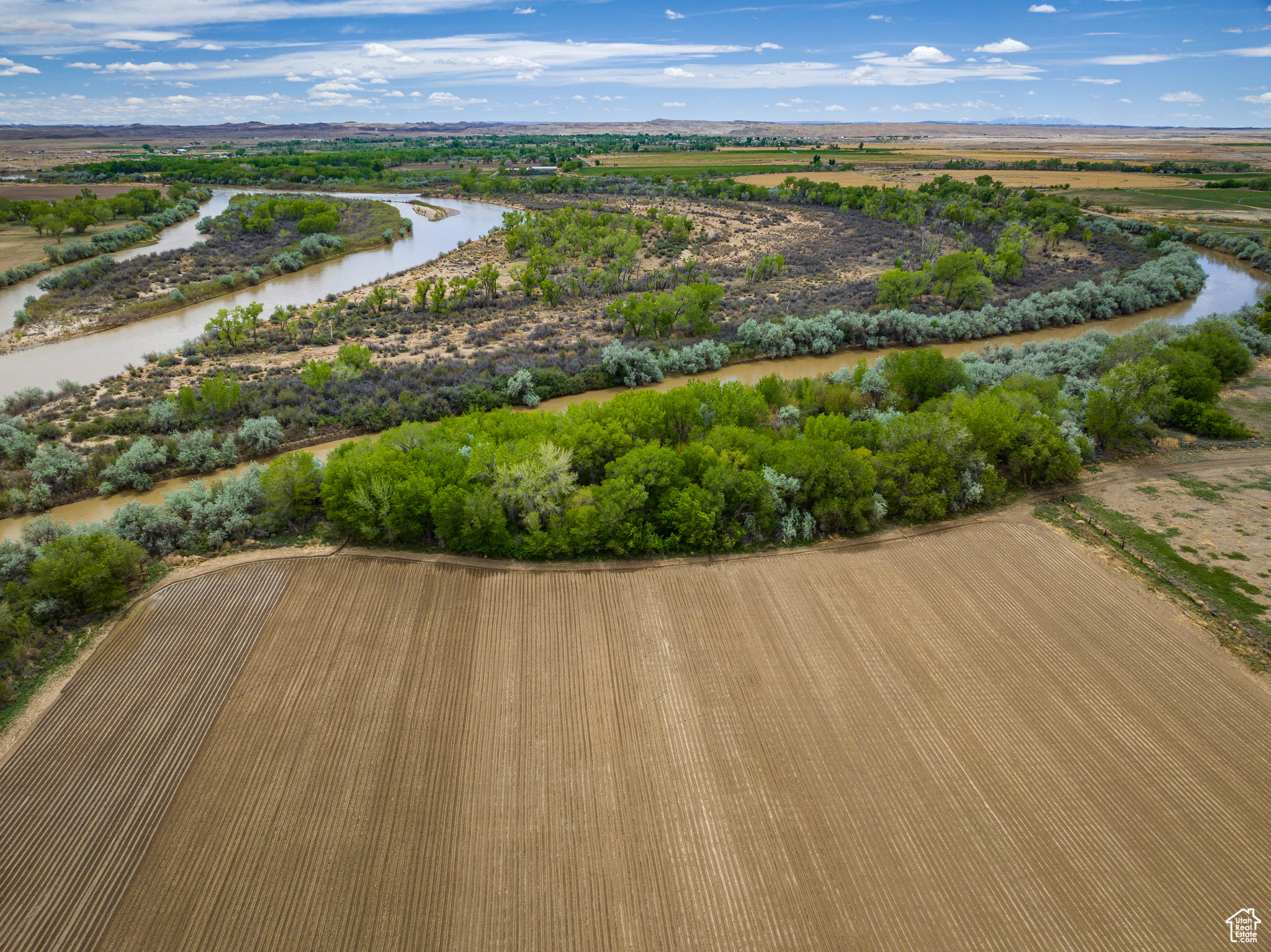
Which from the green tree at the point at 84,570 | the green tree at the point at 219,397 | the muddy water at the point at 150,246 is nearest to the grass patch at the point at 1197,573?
the green tree at the point at 84,570

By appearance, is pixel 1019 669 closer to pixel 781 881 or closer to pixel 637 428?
pixel 781 881

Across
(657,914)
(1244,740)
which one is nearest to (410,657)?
(657,914)

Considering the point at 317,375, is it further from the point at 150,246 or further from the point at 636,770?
the point at 150,246

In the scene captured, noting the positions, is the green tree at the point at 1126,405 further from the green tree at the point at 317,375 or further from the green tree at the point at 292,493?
the green tree at the point at 317,375

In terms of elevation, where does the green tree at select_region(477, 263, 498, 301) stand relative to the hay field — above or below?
above

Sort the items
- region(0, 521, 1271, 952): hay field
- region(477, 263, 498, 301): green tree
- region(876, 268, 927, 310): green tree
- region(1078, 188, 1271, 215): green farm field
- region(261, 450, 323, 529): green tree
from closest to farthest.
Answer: region(0, 521, 1271, 952): hay field → region(261, 450, 323, 529): green tree → region(876, 268, 927, 310): green tree → region(477, 263, 498, 301): green tree → region(1078, 188, 1271, 215): green farm field

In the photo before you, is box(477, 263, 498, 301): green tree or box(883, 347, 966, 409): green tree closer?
box(883, 347, 966, 409): green tree

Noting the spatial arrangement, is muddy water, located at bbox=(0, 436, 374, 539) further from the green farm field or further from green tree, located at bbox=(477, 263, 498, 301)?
the green farm field

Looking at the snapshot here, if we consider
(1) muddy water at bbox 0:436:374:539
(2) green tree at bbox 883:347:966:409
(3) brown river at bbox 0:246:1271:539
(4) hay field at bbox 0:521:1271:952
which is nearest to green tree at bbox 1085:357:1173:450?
(2) green tree at bbox 883:347:966:409
